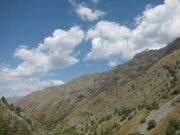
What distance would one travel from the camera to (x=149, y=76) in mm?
115812

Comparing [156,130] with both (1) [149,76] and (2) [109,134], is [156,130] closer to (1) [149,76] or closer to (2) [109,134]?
(2) [109,134]

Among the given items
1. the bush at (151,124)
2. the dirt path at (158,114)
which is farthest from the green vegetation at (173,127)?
the dirt path at (158,114)

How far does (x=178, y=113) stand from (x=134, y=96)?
2626 inches

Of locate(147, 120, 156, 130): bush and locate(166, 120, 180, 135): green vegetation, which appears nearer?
locate(166, 120, 180, 135): green vegetation

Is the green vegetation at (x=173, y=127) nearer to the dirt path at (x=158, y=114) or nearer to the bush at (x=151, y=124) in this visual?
the bush at (x=151, y=124)

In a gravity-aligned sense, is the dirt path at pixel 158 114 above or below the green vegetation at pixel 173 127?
above

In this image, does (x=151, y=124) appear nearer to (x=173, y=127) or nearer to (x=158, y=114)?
(x=158, y=114)

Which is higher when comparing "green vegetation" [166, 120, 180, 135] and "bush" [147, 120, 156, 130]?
"bush" [147, 120, 156, 130]

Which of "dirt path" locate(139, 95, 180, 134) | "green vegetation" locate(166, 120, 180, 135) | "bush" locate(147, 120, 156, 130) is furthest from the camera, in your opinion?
"dirt path" locate(139, 95, 180, 134)

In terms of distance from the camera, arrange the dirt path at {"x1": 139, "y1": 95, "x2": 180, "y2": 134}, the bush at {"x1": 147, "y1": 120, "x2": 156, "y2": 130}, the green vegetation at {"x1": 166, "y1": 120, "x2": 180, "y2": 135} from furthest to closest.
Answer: the dirt path at {"x1": 139, "y1": 95, "x2": 180, "y2": 134}, the bush at {"x1": 147, "y1": 120, "x2": 156, "y2": 130}, the green vegetation at {"x1": 166, "y1": 120, "x2": 180, "y2": 135}

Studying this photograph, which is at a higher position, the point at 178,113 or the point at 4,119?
the point at 4,119

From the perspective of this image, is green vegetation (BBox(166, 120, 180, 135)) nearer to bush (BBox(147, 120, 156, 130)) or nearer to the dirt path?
bush (BBox(147, 120, 156, 130))

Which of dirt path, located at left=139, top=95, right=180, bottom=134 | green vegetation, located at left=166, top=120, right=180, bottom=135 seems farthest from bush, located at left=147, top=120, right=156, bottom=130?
green vegetation, located at left=166, top=120, right=180, bottom=135

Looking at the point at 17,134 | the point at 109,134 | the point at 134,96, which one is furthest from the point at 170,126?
the point at 134,96
